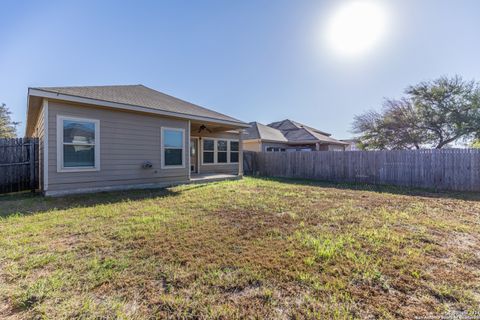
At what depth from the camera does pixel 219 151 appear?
41.6ft

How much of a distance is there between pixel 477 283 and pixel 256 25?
10198 millimetres

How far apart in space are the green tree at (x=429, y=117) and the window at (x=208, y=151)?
42.1 ft

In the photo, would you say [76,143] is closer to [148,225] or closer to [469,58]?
[148,225]

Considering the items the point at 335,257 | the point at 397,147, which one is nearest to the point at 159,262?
the point at 335,257

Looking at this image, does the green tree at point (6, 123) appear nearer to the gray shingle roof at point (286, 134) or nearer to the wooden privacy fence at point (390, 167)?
the gray shingle roof at point (286, 134)

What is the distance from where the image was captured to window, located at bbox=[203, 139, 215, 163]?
12.1m

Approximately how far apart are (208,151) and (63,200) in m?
7.20

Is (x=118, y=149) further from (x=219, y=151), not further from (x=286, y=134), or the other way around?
(x=286, y=134)

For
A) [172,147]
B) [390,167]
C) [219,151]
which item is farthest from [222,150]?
[390,167]

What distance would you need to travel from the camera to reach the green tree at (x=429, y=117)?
45.6 feet

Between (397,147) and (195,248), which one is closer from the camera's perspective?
(195,248)

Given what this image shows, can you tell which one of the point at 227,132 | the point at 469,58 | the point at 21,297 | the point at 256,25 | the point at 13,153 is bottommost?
the point at 21,297

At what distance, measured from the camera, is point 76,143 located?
644 centimetres

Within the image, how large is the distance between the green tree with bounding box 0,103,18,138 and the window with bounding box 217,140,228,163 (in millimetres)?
23898
